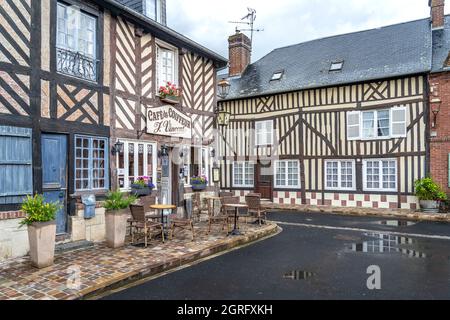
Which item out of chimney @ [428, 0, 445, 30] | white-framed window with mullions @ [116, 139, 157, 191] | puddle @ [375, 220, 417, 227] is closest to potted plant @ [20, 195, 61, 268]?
white-framed window with mullions @ [116, 139, 157, 191]

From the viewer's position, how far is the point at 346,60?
43.8 ft

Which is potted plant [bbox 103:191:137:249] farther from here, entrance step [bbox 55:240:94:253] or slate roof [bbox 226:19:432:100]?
slate roof [bbox 226:19:432:100]

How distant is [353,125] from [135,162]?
8348mm

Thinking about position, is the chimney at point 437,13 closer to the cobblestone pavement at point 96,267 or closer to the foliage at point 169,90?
the foliage at point 169,90

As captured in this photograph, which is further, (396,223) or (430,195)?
(430,195)

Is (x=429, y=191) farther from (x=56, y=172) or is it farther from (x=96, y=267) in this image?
(x=56, y=172)

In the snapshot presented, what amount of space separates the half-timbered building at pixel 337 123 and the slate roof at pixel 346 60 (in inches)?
1.6

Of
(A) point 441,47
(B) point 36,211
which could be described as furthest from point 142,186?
(A) point 441,47

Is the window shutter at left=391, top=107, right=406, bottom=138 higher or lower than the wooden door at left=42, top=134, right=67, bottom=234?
higher

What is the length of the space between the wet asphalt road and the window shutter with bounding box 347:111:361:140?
507cm

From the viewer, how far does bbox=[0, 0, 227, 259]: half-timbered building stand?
5242 millimetres

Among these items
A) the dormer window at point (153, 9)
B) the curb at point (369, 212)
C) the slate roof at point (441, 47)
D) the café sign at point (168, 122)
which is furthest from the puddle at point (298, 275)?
the slate roof at point (441, 47)

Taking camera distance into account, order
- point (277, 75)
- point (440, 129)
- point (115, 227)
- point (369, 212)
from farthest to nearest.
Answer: point (277, 75), point (369, 212), point (440, 129), point (115, 227)

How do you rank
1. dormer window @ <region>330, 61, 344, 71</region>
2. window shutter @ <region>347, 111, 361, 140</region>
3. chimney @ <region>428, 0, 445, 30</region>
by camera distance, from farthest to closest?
1. dormer window @ <region>330, 61, 344, 71</region>
2. chimney @ <region>428, 0, 445, 30</region>
3. window shutter @ <region>347, 111, 361, 140</region>
